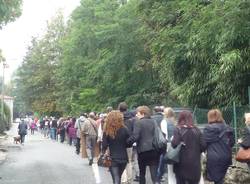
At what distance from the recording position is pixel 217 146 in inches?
419

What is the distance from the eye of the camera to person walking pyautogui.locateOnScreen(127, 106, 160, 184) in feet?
38.6

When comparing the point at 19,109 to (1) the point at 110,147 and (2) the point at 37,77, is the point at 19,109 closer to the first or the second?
(2) the point at 37,77

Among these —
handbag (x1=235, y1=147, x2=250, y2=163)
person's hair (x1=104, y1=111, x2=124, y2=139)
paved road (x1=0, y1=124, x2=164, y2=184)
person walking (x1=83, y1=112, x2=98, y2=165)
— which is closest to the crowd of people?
person's hair (x1=104, y1=111, x2=124, y2=139)

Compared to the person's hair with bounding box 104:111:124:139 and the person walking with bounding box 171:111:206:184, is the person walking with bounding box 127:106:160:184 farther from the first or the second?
the person walking with bounding box 171:111:206:184

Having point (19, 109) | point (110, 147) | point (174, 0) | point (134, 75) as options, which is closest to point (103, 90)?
point (134, 75)

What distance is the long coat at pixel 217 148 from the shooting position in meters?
10.6

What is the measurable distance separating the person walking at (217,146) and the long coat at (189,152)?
0.50 meters

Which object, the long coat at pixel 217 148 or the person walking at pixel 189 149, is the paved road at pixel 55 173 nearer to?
the long coat at pixel 217 148

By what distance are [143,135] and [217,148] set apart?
5.73ft

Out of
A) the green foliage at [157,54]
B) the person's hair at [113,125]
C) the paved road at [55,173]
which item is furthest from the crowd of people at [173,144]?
the green foliage at [157,54]

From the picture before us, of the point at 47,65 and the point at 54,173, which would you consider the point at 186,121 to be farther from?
the point at 47,65

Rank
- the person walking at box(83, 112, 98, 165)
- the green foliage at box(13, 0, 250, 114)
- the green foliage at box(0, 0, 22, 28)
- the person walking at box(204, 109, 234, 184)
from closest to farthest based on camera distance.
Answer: the person walking at box(204, 109, 234, 184), the green foliage at box(13, 0, 250, 114), the person walking at box(83, 112, 98, 165), the green foliage at box(0, 0, 22, 28)

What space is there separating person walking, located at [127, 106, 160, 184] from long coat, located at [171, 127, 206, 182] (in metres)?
1.63

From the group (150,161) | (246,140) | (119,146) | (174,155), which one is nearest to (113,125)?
(119,146)
